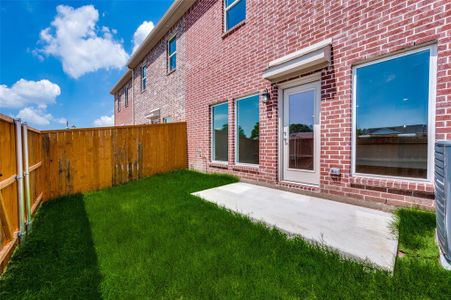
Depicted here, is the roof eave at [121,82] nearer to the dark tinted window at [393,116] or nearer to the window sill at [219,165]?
the window sill at [219,165]

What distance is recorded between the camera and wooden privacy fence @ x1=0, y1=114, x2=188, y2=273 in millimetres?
2729

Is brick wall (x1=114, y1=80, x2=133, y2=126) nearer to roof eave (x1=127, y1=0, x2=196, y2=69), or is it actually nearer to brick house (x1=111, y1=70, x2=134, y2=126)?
brick house (x1=111, y1=70, x2=134, y2=126)

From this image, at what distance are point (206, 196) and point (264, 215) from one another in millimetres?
1577

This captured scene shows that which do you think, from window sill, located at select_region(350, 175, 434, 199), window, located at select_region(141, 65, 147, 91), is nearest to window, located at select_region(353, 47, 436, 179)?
window sill, located at select_region(350, 175, 434, 199)

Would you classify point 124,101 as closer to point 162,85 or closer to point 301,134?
point 162,85

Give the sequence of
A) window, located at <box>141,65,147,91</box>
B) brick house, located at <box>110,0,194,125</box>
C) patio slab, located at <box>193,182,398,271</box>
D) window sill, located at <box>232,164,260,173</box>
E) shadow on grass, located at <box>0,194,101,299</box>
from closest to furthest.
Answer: shadow on grass, located at <box>0,194,101,299</box> < patio slab, located at <box>193,182,398,271</box> < window sill, located at <box>232,164,260,173</box> < brick house, located at <box>110,0,194,125</box> < window, located at <box>141,65,147,91</box>

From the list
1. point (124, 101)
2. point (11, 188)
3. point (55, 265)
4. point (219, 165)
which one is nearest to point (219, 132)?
point (219, 165)

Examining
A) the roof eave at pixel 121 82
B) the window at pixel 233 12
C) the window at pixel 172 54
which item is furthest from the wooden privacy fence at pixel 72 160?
the roof eave at pixel 121 82

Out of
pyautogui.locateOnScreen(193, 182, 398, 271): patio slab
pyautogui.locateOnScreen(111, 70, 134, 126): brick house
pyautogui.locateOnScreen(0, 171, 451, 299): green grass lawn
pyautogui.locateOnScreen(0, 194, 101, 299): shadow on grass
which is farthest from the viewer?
pyautogui.locateOnScreen(111, 70, 134, 126): brick house

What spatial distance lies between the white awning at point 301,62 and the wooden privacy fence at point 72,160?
4.46m

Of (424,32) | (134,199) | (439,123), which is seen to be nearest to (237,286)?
(439,123)

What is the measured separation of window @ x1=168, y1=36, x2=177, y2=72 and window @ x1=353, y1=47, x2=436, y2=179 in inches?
317

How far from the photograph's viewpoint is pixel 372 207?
3.37 metres

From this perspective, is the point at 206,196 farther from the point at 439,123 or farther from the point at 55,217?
the point at 439,123
